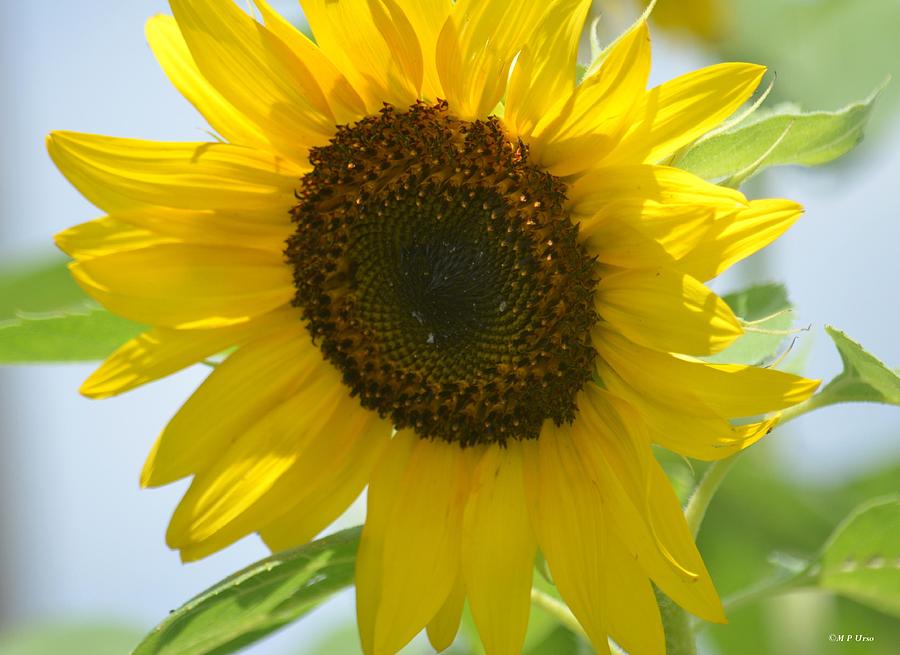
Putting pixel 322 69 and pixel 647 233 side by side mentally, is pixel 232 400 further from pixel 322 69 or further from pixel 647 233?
pixel 647 233

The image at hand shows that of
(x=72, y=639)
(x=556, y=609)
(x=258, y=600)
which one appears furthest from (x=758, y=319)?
(x=72, y=639)

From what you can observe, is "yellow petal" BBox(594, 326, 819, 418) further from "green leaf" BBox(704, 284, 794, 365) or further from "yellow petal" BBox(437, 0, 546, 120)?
"yellow petal" BBox(437, 0, 546, 120)

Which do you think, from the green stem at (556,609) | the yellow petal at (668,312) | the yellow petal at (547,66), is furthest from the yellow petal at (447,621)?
the yellow petal at (547,66)

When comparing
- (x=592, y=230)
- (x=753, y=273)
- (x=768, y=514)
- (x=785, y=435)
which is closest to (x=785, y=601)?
(x=768, y=514)

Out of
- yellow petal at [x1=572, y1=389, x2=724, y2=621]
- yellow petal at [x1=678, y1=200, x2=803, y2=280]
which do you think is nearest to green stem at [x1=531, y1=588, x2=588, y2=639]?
yellow petal at [x1=572, y1=389, x2=724, y2=621]

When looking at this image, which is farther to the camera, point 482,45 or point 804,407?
point 804,407

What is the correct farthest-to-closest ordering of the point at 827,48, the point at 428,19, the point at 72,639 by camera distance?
the point at 827,48
the point at 72,639
the point at 428,19

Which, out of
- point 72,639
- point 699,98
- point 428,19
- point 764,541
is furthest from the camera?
point 764,541
